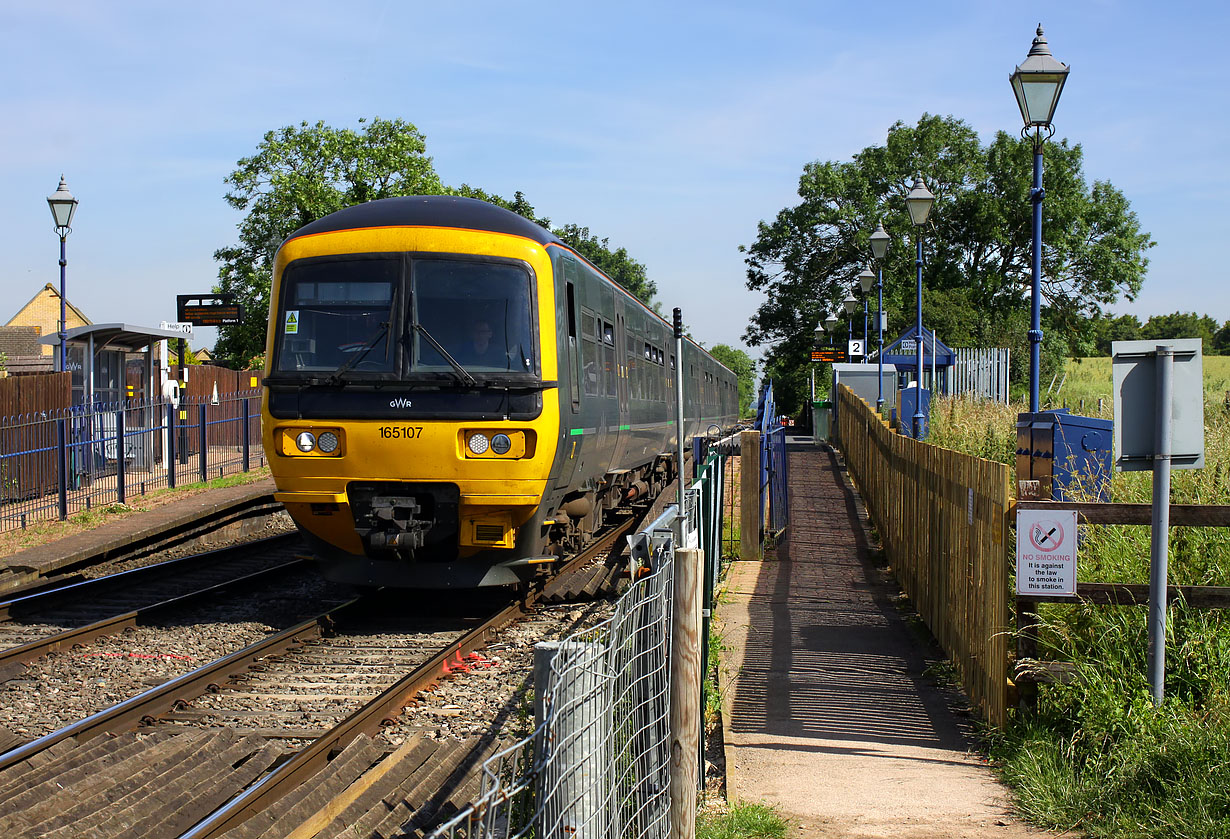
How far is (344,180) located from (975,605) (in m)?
35.7

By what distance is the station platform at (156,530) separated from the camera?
1197cm

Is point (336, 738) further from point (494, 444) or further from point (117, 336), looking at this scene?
point (117, 336)

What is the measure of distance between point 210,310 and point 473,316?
64.1 ft

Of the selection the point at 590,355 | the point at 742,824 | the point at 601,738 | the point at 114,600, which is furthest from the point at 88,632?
the point at 601,738

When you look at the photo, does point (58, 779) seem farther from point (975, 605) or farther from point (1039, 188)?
point (1039, 188)

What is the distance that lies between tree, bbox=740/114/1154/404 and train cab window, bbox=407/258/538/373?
42.5m

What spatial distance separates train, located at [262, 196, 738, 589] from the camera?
8.55 meters

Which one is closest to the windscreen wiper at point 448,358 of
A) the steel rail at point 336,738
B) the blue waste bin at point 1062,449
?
the steel rail at point 336,738

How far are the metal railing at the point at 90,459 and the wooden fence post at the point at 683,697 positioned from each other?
12.9 m

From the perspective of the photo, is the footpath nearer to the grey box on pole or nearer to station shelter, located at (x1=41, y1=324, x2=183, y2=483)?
the grey box on pole

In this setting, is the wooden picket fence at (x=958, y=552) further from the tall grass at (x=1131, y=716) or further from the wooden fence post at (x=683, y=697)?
the wooden fence post at (x=683, y=697)

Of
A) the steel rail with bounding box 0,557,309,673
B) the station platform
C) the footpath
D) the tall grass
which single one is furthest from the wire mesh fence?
the station platform

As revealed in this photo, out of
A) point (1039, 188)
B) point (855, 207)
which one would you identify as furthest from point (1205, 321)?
point (1039, 188)

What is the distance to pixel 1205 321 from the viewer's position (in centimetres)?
9844
